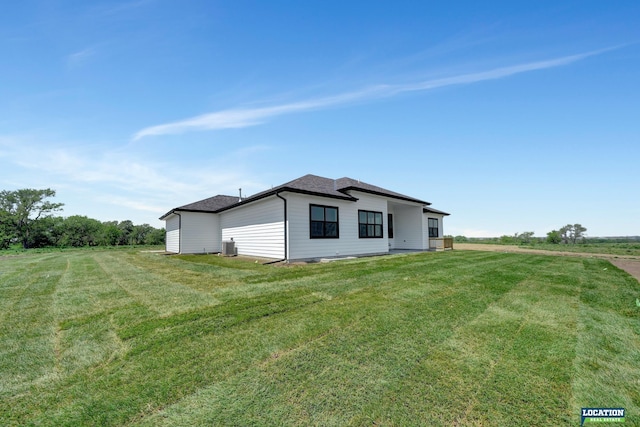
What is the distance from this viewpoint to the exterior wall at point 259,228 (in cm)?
1114

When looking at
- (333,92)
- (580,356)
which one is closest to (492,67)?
(333,92)

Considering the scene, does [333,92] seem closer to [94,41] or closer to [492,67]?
[492,67]

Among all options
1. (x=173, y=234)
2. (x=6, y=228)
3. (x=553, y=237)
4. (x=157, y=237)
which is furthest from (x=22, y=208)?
(x=553, y=237)

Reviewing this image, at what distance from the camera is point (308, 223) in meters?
11.2

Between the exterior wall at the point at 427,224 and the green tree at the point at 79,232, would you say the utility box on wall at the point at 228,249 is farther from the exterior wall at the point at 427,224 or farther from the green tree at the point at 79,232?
the green tree at the point at 79,232

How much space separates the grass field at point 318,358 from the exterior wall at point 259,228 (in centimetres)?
595

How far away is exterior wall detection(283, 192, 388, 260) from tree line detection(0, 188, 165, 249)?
3298cm

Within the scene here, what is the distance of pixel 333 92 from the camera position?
37.5 ft

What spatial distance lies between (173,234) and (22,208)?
35.1 m

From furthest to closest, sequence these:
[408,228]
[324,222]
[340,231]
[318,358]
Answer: [408,228] → [340,231] → [324,222] → [318,358]

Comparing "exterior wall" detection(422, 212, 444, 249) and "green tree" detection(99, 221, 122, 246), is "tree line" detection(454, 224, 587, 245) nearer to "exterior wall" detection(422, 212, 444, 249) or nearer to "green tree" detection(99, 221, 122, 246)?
"exterior wall" detection(422, 212, 444, 249)

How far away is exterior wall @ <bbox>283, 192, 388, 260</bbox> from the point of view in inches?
422

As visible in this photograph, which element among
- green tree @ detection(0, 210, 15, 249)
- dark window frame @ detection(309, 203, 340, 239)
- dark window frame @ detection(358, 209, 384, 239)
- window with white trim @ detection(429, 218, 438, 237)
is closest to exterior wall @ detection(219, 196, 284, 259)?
dark window frame @ detection(309, 203, 340, 239)

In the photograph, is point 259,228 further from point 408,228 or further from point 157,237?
point 157,237
